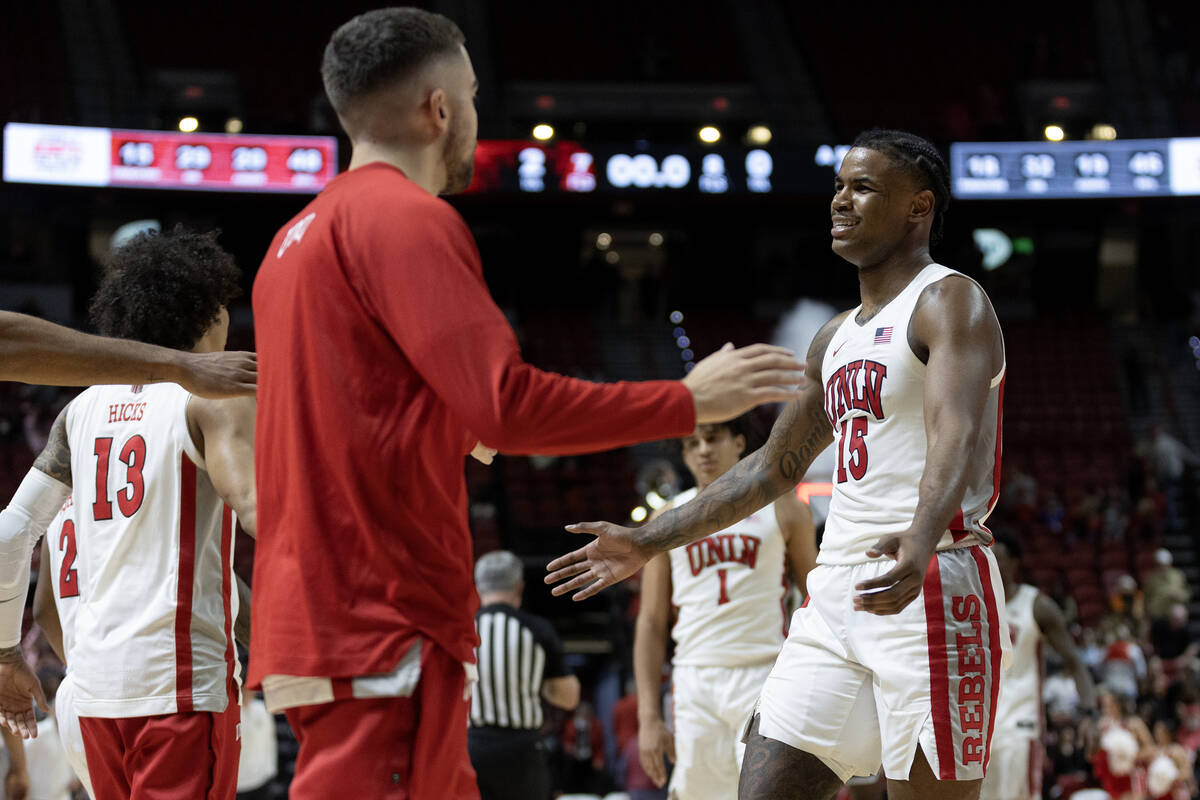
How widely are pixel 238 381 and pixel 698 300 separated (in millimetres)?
22267

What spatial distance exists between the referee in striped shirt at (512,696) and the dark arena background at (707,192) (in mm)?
7236

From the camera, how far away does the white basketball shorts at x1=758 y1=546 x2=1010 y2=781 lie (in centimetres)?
318

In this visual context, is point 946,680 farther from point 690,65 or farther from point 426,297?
point 690,65

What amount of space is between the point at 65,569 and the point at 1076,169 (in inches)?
718

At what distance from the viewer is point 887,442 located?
134 inches

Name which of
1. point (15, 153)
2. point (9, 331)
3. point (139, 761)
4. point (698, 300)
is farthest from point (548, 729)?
point (698, 300)

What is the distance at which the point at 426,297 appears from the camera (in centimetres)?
217

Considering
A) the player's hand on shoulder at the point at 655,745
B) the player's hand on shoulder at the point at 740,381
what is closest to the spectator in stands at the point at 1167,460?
the player's hand on shoulder at the point at 655,745

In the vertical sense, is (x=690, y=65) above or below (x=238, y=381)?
above

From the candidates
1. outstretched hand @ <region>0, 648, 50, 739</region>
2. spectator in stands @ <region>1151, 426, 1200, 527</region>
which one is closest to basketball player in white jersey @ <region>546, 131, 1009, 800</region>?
outstretched hand @ <region>0, 648, 50, 739</region>

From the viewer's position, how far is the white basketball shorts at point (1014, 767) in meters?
7.39

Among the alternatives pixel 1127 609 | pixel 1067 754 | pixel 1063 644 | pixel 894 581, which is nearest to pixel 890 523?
pixel 894 581

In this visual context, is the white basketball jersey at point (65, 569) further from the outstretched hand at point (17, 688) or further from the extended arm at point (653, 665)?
the extended arm at point (653, 665)

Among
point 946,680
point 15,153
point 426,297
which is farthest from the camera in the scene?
point 15,153
